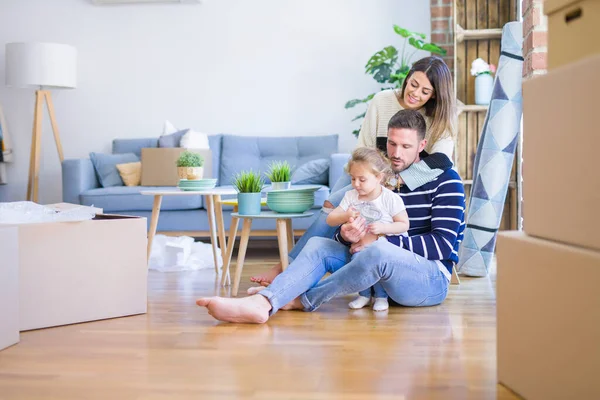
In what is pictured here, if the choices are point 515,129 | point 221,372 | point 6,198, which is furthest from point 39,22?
point 221,372

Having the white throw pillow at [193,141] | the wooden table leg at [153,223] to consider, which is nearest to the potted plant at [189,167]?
the wooden table leg at [153,223]

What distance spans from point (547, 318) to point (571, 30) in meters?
0.56

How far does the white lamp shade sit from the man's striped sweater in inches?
126

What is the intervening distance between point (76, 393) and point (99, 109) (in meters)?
4.26

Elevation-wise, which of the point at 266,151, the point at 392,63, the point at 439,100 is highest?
the point at 392,63

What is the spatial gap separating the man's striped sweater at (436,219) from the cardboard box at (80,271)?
0.78m

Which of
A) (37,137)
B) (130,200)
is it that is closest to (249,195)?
(130,200)

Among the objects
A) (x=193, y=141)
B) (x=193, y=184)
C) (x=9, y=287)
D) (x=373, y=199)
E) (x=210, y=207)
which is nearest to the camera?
(x=9, y=287)

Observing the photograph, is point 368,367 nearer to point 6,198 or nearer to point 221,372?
point 221,372

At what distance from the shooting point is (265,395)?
1567 millimetres

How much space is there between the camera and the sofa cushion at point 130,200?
452 centimetres

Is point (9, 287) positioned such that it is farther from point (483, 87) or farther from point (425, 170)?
point (483, 87)

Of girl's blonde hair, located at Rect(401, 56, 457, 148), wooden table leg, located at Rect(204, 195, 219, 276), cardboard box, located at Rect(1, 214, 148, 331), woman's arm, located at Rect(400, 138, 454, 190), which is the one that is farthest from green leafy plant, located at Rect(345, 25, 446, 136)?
cardboard box, located at Rect(1, 214, 148, 331)

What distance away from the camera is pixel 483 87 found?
4406 millimetres
